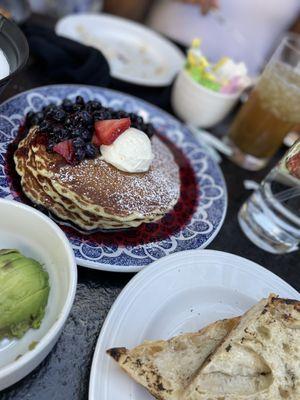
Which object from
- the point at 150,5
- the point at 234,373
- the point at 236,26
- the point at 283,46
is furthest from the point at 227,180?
the point at 150,5

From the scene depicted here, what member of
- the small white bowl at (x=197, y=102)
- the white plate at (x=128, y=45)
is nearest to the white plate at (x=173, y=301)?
the small white bowl at (x=197, y=102)

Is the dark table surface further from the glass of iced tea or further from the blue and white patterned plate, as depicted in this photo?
the glass of iced tea

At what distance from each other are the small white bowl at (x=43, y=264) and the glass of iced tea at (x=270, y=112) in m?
1.12

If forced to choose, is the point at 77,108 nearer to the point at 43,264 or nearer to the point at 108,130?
the point at 108,130

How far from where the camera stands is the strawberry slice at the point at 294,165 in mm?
1225

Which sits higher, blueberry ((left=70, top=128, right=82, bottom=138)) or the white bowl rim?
the white bowl rim

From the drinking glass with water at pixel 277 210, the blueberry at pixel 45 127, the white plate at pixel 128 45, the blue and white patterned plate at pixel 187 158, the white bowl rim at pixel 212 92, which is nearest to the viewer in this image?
the blue and white patterned plate at pixel 187 158

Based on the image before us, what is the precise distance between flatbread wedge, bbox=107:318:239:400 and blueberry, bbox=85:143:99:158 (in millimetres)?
567

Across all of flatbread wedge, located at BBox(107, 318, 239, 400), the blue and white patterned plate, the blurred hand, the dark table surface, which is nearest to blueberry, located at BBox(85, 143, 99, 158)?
the blue and white patterned plate

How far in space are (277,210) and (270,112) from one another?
54 centimetres

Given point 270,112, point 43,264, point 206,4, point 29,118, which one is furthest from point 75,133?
point 206,4

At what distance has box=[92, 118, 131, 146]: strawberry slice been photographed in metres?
1.15

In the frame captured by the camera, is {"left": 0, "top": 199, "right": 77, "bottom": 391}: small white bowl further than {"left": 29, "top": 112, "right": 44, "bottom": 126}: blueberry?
No

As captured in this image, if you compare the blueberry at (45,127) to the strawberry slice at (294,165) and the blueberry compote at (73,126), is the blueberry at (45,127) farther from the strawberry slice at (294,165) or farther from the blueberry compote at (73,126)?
the strawberry slice at (294,165)
